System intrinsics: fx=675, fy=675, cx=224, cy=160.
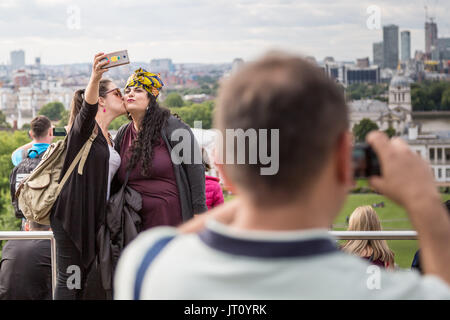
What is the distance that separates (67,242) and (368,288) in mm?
2569

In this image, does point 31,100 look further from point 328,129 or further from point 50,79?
point 328,129

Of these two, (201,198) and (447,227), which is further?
(201,198)

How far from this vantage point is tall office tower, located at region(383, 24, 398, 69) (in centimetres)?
6144

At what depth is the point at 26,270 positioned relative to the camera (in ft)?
12.9

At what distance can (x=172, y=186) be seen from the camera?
320 centimetres

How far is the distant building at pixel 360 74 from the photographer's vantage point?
5028cm

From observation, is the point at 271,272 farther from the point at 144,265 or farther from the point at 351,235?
the point at 351,235

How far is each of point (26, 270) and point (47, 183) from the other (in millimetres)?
993

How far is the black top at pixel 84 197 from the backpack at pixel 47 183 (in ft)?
0.07

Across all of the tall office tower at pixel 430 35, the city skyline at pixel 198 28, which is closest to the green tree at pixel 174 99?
the city skyline at pixel 198 28

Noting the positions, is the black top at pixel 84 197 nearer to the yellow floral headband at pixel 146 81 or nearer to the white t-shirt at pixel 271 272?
the yellow floral headband at pixel 146 81

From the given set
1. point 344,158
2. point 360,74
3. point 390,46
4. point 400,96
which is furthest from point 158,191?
point 390,46

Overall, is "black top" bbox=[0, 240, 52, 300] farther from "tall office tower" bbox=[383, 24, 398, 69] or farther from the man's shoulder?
"tall office tower" bbox=[383, 24, 398, 69]

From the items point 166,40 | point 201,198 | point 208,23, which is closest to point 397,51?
point 208,23
